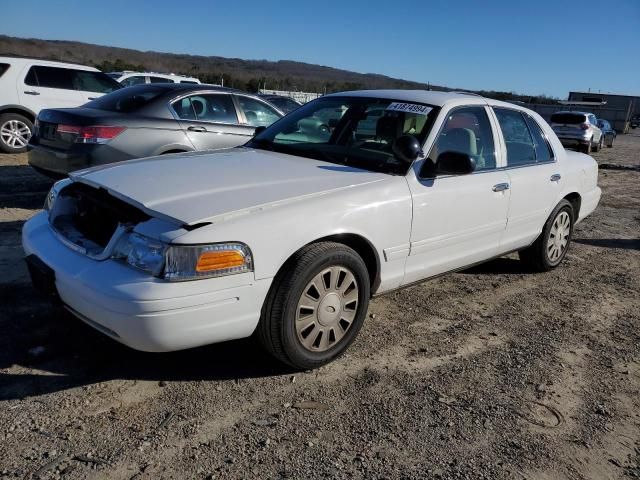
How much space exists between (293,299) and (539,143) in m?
3.20

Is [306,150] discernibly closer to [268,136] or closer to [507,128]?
[268,136]

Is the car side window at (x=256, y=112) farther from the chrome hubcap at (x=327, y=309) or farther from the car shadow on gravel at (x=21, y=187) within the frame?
the chrome hubcap at (x=327, y=309)

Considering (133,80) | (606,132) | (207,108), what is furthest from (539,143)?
(606,132)

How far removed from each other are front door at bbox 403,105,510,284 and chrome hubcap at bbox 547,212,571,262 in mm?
1081

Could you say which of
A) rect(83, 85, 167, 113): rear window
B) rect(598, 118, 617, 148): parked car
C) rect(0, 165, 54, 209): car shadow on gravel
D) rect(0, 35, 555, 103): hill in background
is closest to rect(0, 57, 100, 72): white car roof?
rect(0, 165, 54, 209): car shadow on gravel

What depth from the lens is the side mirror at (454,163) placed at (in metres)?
3.71

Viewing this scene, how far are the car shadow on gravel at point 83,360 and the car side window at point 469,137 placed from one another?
6.21ft

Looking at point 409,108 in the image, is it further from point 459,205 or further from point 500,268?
point 500,268

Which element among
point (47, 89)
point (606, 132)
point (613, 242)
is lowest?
point (613, 242)

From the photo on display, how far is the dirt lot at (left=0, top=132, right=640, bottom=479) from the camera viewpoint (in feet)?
8.18

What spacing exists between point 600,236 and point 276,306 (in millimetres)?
5782

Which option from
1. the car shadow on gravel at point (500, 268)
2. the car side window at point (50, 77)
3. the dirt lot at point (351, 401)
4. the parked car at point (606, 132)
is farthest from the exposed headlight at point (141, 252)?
the parked car at point (606, 132)

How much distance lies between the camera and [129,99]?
6602 millimetres

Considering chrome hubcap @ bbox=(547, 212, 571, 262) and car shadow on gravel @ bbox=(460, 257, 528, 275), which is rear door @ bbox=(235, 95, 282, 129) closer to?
car shadow on gravel @ bbox=(460, 257, 528, 275)
